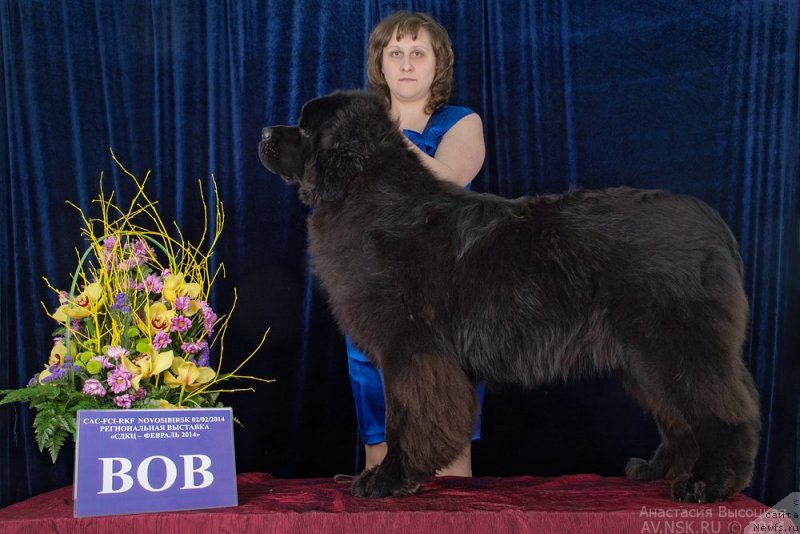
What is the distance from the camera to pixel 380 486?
2807 mm

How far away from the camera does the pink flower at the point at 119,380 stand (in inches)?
110

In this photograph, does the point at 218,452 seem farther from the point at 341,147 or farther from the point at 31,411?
the point at 31,411

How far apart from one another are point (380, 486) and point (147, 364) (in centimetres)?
105

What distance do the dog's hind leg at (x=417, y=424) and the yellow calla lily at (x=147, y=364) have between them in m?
0.90

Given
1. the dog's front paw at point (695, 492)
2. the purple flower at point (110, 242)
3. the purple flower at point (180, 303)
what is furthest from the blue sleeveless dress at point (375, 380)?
the dog's front paw at point (695, 492)

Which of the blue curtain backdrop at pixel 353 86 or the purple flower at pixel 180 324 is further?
the blue curtain backdrop at pixel 353 86

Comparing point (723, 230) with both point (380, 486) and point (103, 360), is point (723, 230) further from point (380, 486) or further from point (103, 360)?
point (103, 360)

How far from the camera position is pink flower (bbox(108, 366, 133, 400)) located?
2793 mm

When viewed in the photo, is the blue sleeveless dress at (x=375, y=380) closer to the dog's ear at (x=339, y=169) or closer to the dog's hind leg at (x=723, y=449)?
the dog's ear at (x=339, y=169)

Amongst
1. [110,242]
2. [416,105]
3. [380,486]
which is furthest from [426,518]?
[416,105]

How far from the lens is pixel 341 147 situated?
3.13 m

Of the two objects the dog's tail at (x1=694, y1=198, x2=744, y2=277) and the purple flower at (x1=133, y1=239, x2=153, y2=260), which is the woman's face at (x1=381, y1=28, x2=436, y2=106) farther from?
the dog's tail at (x1=694, y1=198, x2=744, y2=277)

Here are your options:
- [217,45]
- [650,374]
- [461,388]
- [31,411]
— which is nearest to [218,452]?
[461,388]

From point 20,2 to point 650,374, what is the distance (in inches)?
168
